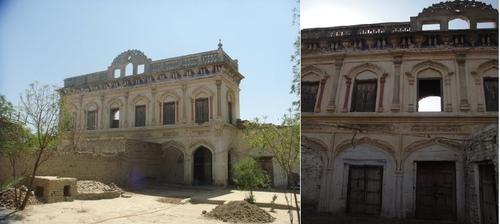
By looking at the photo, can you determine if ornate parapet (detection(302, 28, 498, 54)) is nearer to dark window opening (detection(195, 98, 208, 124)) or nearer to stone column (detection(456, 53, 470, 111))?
stone column (detection(456, 53, 470, 111))

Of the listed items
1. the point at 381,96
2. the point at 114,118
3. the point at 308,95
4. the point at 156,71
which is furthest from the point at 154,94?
the point at 381,96

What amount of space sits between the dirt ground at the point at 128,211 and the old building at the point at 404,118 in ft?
4.24

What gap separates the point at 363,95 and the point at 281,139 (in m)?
1.05

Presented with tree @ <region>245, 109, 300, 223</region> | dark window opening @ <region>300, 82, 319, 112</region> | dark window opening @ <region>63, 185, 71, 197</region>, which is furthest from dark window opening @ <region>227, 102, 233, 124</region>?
dark window opening @ <region>63, 185, 71, 197</region>

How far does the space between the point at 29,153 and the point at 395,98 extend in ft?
13.4

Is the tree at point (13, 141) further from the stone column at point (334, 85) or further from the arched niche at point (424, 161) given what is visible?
the arched niche at point (424, 161)

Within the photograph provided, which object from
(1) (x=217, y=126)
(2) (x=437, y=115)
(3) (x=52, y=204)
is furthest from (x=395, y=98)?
(3) (x=52, y=204)

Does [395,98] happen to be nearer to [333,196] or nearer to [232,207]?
[333,196]

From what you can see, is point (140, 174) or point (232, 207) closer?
point (232, 207)

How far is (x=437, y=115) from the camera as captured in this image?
292 cm

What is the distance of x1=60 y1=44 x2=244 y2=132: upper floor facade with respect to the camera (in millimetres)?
4363

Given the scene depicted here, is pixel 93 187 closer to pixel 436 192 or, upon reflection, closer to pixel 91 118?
pixel 91 118

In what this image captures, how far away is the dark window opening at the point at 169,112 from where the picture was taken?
16.0ft

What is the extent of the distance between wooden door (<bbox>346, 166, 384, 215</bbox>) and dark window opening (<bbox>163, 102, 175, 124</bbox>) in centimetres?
255
